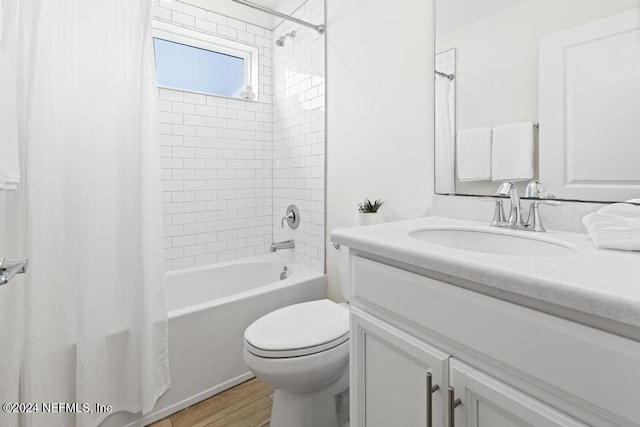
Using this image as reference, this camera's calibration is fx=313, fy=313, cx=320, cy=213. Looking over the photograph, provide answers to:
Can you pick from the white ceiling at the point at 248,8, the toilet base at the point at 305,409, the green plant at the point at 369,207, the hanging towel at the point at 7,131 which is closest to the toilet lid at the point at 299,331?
the toilet base at the point at 305,409

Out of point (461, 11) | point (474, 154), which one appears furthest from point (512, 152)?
point (461, 11)

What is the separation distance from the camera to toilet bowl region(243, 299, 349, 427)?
121 centimetres

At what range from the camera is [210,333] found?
5.54 ft

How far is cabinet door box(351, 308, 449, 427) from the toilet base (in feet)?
1.33

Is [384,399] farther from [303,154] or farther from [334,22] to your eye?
[334,22]

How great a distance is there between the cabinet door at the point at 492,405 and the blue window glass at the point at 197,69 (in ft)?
8.04

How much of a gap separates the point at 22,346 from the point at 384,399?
1360mm

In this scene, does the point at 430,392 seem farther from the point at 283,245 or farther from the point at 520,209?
the point at 283,245

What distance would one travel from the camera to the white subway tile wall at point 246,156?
88.8 inches

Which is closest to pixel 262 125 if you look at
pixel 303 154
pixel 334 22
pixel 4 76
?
pixel 303 154

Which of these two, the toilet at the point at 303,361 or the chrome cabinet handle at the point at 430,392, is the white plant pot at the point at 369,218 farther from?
the chrome cabinet handle at the point at 430,392

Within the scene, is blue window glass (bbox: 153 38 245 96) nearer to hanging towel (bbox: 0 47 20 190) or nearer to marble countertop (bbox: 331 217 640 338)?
hanging towel (bbox: 0 47 20 190)

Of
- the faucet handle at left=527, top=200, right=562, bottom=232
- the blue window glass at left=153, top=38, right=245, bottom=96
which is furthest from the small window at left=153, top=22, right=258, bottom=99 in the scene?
the faucet handle at left=527, top=200, right=562, bottom=232

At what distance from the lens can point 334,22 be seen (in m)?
2.05
